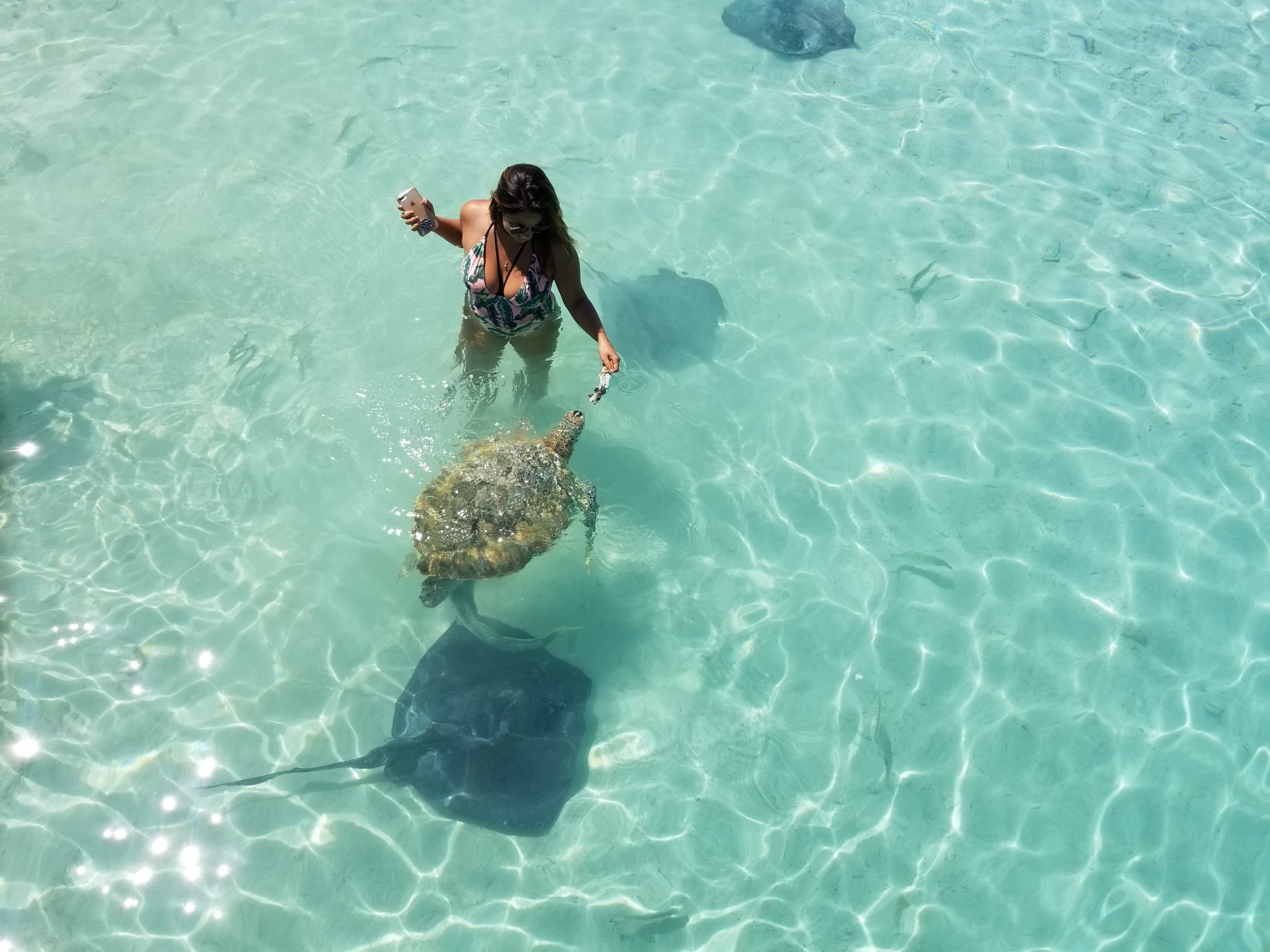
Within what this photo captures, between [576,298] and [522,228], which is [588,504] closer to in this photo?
[576,298]

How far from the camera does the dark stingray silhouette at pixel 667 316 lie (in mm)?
7285

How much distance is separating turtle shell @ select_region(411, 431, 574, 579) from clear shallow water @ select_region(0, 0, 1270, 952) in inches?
27.4

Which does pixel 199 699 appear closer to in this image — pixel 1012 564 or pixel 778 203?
pixel 1012 564

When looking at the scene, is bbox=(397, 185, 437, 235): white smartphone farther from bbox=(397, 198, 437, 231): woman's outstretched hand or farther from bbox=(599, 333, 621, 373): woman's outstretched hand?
bbox=(599, 333, 621, 373): woman's outstretched hand

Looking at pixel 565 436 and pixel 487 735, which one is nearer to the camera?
pixel 487 735

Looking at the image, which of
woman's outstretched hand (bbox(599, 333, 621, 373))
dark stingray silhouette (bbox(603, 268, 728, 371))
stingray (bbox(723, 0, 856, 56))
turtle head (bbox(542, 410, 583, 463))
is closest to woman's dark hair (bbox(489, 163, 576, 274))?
woman's outstretched hand (bbox(599, 333, 621, 373))

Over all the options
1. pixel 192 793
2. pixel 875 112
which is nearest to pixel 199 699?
pixel 192 793

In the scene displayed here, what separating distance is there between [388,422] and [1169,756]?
6.01 m

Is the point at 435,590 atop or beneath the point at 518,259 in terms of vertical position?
beneath

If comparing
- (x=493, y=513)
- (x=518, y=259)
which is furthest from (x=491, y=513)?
(x=518, y=259)

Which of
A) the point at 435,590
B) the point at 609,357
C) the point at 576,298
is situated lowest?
the point at 435,590

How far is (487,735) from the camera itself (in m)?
5.32

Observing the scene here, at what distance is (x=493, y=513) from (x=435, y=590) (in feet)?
2.21

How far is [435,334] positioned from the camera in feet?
23.6
